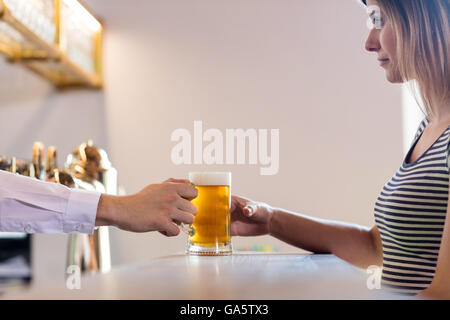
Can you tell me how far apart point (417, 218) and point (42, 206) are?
584 mm

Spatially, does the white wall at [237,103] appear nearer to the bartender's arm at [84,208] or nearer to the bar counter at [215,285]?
the bartender's arm at [84,208]

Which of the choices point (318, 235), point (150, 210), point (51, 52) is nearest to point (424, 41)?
point (318, 235)

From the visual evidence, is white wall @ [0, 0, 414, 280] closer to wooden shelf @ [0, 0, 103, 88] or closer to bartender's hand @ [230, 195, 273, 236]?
wooden shelf @ [0, 0, 103, 88]

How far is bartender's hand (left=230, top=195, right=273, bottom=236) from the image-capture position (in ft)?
3.27

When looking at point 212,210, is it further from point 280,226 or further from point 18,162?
point 18,162

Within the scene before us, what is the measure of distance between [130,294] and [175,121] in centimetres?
194

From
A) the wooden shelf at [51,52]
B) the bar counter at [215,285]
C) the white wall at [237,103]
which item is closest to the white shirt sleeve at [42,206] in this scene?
the bar counter at [215,285]

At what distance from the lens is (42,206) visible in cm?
74

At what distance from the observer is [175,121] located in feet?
7.54

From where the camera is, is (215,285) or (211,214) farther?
(211,214)

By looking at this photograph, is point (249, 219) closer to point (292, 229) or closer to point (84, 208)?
point (292, 229)

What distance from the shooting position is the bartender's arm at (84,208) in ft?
2.32
